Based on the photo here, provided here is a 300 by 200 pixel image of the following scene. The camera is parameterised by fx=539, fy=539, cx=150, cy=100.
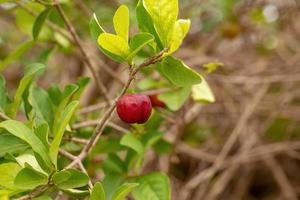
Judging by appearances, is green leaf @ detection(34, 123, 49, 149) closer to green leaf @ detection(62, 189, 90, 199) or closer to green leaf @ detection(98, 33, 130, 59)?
green leaf @ detection(62, 189, 90, 199)

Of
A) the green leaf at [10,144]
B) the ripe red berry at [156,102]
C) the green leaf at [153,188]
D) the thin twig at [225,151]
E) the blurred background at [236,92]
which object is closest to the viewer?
the green leaf at [10,144]

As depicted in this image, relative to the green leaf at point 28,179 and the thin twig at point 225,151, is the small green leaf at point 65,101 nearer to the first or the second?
the green leaf at point 28,179

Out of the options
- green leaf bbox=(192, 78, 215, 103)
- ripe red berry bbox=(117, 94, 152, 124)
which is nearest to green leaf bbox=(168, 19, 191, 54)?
ripe red berry bbox=(117, 94, 152, 124)

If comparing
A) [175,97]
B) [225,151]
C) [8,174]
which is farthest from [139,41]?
[225,151]

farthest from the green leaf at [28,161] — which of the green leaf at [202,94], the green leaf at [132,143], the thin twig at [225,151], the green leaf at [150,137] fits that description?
the thin twig at [225,151]

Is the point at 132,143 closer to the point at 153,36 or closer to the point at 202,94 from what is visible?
the point at 202,94

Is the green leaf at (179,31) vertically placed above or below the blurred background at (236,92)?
below

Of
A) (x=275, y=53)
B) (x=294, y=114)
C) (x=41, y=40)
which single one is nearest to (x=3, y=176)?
(x=41, y=40)
